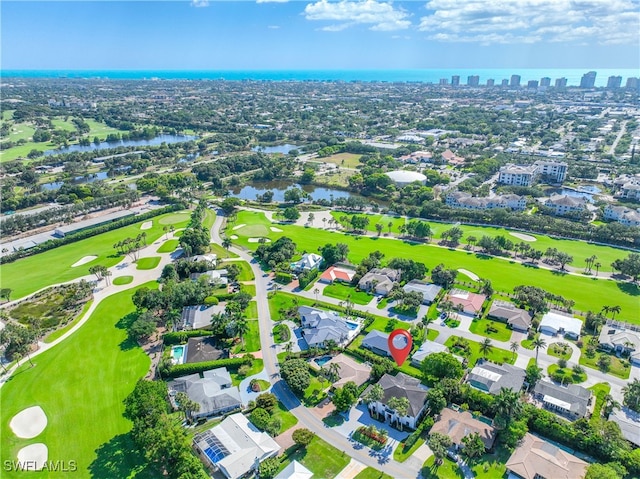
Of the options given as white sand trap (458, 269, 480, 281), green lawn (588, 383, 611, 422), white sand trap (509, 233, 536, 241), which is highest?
white sand trap (509, 233, 536, 241)

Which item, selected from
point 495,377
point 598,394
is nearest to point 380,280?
point 495,377

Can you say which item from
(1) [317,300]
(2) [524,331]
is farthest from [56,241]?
(2) [524,331]

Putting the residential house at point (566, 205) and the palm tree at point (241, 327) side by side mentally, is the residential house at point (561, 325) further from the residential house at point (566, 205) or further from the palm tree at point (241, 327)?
the residential house at point (566, 205)

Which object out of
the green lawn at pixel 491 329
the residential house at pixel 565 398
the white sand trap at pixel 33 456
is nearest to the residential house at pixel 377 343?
the green lawn at pixel 491 329

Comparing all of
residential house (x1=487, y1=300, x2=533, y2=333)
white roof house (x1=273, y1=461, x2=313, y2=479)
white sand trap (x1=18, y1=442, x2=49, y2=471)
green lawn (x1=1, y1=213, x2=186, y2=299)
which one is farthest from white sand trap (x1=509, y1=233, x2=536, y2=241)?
white sand trap (x1=18, y1=442, x2=49, y2=471)

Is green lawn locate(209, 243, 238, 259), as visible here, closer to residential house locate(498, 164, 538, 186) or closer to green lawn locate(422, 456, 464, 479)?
green lawn locate(422, 456, 464, 479)
